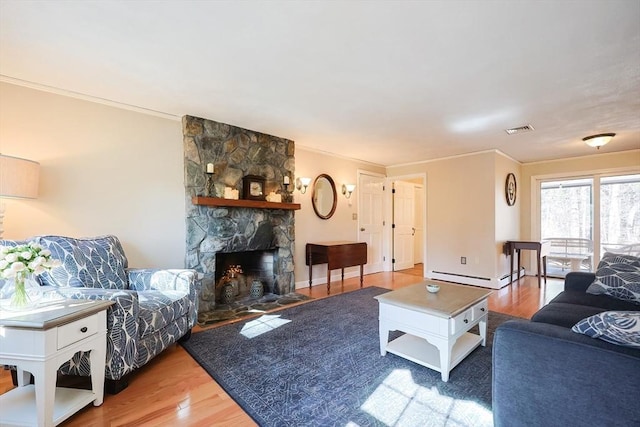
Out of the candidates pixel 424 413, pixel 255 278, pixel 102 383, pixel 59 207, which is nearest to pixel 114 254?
pixel 59 207

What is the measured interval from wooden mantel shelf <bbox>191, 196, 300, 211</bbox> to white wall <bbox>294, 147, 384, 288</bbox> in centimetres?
47

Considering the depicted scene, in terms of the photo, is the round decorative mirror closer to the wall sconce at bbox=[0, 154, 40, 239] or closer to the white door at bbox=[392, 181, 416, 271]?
the white door at bbox=[392, 181, 416, 271]

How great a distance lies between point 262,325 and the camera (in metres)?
2.90

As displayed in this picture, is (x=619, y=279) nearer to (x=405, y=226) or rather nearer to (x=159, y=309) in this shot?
(x=159, y=309)

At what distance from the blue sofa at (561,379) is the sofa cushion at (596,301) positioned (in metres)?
1.45

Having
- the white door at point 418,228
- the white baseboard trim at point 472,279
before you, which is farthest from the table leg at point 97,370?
the white door at point 418,228

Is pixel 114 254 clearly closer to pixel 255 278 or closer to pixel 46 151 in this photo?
pixel 46 151

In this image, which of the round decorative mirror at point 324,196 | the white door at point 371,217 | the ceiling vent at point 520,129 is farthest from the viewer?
the white door at point 371,217

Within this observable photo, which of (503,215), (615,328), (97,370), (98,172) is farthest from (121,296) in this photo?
(503,215)

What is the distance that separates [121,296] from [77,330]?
0.94 ft

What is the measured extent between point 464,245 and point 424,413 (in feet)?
12.9

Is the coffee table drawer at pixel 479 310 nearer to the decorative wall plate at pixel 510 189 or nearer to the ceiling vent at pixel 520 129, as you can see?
the ceiling vent at pixel 520 129

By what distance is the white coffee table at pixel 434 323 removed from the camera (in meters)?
1.92

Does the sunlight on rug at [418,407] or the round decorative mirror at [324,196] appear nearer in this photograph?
the sunlight on rug at [418,407]
